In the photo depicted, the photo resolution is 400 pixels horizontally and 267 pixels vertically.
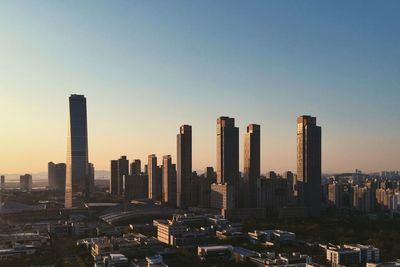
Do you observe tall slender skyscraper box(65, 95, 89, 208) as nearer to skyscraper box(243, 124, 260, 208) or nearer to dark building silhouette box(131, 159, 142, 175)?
dark building silhouette box(131, 159, 142, 175)

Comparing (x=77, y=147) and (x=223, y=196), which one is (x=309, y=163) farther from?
(x=77, y=147)

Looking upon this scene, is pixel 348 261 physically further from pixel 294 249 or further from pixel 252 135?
pixel 252 135

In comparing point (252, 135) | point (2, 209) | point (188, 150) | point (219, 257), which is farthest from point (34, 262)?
point (252, 135)

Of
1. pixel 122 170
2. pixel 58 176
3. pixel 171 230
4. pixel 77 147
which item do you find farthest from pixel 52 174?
pixel 171 230

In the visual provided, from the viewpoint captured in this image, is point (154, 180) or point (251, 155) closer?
point (251, 155)

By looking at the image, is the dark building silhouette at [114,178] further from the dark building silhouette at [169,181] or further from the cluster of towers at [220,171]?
the dark building silhouette at [169,181]

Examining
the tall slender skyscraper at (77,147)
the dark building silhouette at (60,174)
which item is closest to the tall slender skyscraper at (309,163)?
the tall slender skyscraper at (77,147)
